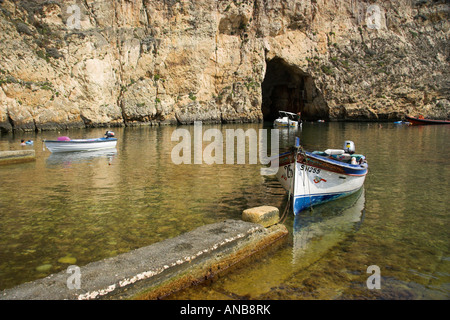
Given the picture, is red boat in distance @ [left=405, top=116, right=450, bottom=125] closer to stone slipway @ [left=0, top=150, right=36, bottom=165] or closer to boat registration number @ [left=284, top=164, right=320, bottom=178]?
boat registration number @ [left=284, top=164, right=320, bottom=178]

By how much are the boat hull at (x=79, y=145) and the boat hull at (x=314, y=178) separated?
16.4 meters

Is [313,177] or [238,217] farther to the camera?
[313,177]

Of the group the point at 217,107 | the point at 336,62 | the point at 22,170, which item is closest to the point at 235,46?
the point at 217,107

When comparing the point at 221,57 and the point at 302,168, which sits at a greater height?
the point at 221,57

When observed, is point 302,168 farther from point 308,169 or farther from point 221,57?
point 221,57

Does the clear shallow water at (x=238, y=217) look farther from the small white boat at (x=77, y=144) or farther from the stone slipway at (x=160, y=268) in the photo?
the small white boat at (x=77, y=144)

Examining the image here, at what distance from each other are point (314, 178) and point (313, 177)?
50mm

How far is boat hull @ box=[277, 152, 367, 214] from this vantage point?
→ 9625mm

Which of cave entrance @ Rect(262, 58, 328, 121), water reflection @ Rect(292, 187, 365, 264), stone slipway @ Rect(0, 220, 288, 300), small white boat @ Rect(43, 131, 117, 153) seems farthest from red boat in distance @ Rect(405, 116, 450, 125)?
stone slipway @ Rect(0, 220, 288, 300)

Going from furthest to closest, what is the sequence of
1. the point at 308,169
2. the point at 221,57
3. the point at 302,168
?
the point at 221,57 < the point at 308,169 < the point at 302,168

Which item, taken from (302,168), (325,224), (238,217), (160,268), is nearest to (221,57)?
(302,168)

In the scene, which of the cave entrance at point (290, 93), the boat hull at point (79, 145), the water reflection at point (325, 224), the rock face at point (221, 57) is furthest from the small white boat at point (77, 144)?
the cave entrance at point (290, 93)

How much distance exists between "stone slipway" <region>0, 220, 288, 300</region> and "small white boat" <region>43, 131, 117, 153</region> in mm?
18179

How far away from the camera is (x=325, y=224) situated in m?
8.94
